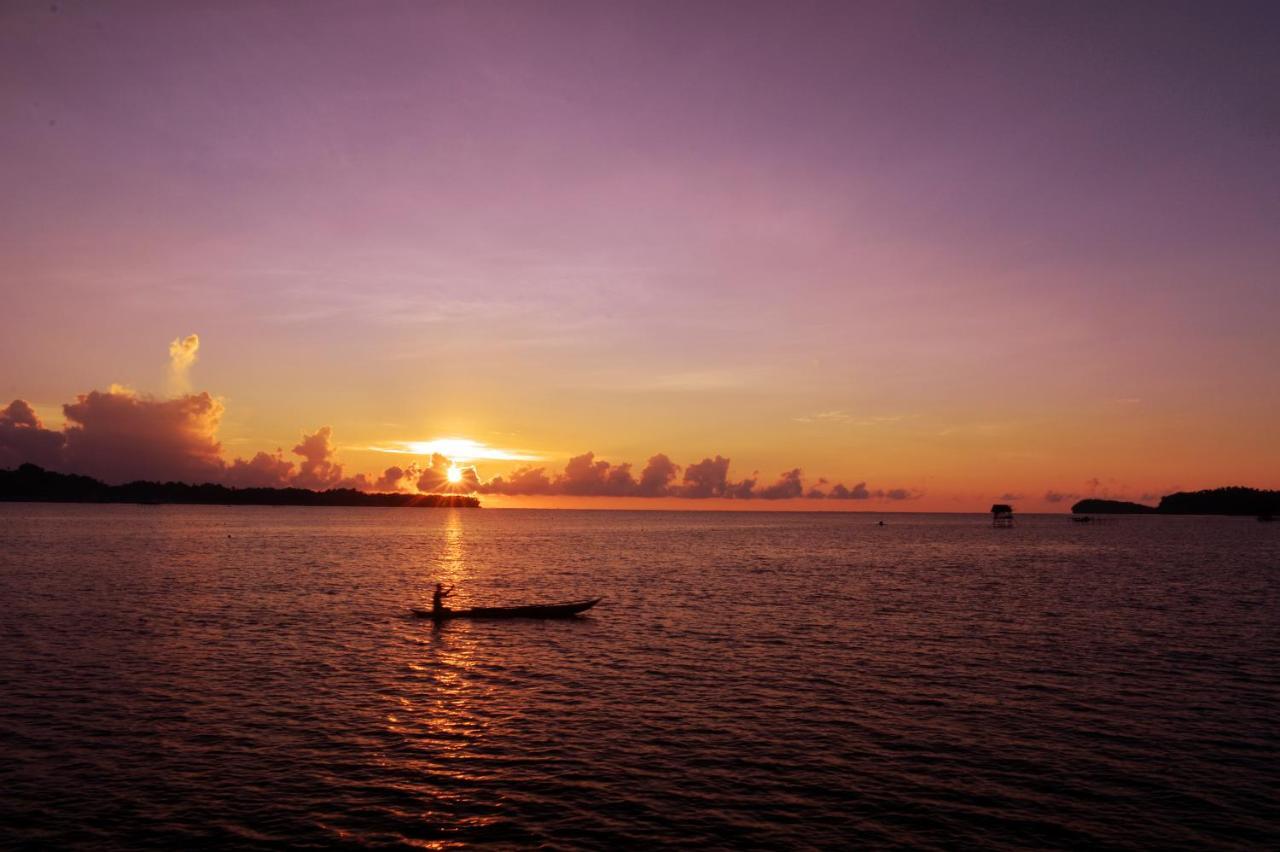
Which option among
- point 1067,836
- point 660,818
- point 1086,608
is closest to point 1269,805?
point 1067,836

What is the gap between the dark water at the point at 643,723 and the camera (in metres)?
22.8

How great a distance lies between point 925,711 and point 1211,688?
16.7 metres

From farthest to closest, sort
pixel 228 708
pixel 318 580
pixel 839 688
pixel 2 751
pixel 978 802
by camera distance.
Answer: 1. pixel 318 580
2. pixel 839 688
3. pixel 228 708
4. pixel 2 751
5. pixel 978 802

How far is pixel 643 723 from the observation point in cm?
3269

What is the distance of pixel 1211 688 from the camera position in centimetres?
3938

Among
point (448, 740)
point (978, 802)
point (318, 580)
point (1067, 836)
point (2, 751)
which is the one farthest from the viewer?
point (318, 580)

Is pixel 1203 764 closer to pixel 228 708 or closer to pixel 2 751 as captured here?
pixel 228 708

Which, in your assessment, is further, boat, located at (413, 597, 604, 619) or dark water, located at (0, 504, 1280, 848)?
boat, located at (413, 597, 604, 619)

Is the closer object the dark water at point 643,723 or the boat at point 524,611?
the dark water at point 643,723

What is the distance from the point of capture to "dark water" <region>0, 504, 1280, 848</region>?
22.8 metres

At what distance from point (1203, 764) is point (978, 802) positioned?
1028cm

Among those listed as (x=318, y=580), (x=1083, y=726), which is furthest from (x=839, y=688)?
(x=318, y=580)

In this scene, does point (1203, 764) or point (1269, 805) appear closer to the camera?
point (1269, 805)

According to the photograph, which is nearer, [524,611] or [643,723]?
[643,723]
